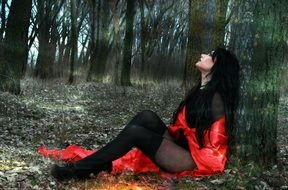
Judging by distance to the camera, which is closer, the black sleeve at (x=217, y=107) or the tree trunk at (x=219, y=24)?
the black sleeve at (x=217, y=107)

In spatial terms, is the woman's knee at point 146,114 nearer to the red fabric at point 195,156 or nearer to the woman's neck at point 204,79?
the red fabric at point 195,156

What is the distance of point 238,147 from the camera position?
20.5ft

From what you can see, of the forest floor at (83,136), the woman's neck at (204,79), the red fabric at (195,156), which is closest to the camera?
the forest floor at (83,136)

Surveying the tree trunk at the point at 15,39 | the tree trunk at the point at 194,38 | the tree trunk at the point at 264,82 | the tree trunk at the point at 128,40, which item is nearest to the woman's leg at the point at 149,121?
the tree trunk at the point at 264,82

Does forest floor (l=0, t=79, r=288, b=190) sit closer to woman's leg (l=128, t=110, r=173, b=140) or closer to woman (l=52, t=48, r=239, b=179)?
woman (l=52, t=48, r=239, b=179)

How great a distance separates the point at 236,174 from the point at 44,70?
72.6 ft

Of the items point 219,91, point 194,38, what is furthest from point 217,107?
point 194,38

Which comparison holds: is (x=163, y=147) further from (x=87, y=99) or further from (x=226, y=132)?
(x=87, y=99)

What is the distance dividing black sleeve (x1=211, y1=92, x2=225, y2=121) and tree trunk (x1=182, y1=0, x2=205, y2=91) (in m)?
4.71

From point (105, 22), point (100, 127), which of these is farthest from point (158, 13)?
point (100, 127)

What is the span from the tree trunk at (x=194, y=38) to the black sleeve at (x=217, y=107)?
4.71 metres

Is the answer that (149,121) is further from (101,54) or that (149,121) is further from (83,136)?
(101,54)

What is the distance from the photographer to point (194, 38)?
36.4 ft

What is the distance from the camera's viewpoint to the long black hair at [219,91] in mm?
5961
